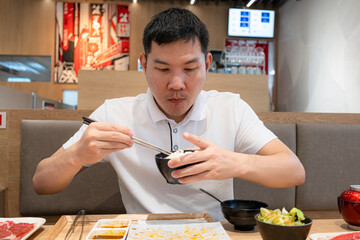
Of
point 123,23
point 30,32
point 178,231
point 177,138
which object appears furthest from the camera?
point 123,23

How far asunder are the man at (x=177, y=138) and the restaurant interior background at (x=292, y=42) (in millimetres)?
1681

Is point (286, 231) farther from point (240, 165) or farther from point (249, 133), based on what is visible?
point (249, 133)

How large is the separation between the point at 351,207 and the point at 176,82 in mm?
740

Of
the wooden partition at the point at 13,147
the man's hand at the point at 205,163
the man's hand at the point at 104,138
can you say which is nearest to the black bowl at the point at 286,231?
the man's hand at the point at 205,163

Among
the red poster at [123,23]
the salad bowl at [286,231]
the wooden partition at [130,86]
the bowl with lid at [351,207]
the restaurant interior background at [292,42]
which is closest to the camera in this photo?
the salad bowl at [286,231]

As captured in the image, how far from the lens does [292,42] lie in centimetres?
535

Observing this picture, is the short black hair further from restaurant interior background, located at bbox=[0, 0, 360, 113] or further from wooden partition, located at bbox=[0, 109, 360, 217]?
restaurant interior background, located at bbox=[0, 0, 360, 113]

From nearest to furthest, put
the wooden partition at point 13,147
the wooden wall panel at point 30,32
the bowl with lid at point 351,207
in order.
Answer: the bowl with lid at point 351,207, the wooden partition at point 13,147, the wooden wall panel at point 30,32

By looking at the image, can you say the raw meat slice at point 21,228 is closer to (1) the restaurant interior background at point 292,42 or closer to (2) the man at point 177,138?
(2) the man at point 177,138

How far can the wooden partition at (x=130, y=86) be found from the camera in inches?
121

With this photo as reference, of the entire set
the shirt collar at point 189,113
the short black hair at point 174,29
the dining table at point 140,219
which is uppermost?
the short black hair at point 174,29

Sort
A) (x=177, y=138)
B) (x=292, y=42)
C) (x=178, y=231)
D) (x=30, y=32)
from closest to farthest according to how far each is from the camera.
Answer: (x=178, y=231) < (x=177, y=138) < (x=292, y=42) < (x=30, y=32)

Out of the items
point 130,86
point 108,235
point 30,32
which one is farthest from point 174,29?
point 30,32

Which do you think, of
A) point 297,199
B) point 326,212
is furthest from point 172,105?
point 326,212
